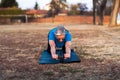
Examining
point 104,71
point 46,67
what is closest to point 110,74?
point 104,71

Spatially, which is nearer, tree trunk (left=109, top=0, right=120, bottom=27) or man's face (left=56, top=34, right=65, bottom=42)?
man's face (left=56, top=34, right=65, bottom=42)

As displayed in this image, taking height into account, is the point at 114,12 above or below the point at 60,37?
below

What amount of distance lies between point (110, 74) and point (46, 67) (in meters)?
1.65

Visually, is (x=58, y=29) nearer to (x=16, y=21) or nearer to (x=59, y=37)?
(x=59, y=37)

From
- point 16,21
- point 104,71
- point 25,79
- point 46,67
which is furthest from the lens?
point 16,21

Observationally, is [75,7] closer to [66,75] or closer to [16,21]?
[16,21]

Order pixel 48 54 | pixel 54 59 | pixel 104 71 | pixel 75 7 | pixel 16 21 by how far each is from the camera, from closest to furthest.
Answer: pixel 104 71, pixel 54 59, pixel 48 54, pixel 16 21, pixel 75 7

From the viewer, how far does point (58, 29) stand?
8414 millimetres

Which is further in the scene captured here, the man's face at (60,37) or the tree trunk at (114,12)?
the tree trunk at (114,12)

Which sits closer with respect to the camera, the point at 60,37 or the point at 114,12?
the point at 60,37

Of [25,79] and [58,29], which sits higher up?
[58,29]

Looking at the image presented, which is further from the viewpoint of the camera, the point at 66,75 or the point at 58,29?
the point at 58,29

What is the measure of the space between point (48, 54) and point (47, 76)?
278 cm

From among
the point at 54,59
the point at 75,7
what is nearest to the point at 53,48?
the point at 54,59
